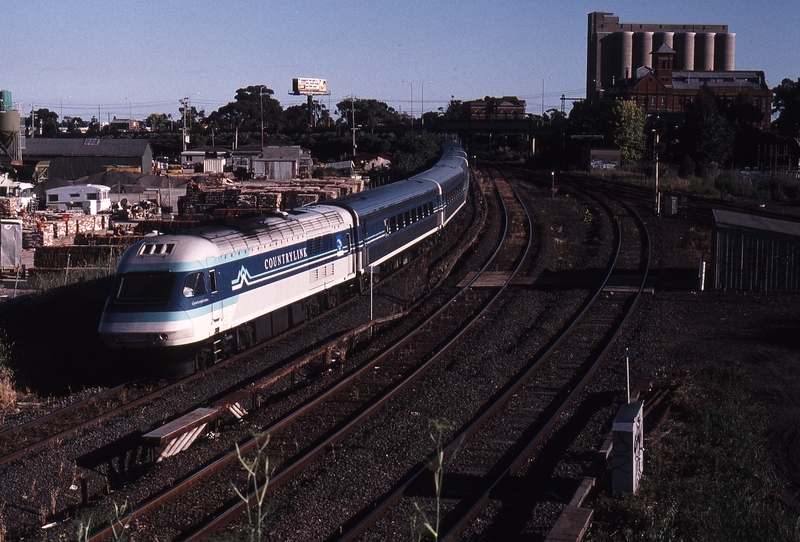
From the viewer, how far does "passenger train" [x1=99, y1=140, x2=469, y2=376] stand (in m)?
14.1

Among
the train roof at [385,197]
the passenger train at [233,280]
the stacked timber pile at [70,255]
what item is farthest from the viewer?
the stacked timber pile at [70,255]

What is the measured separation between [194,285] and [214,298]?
0.62 m

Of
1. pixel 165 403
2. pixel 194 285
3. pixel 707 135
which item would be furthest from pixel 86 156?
pixel 165 403

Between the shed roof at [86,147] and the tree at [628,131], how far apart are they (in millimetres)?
44454

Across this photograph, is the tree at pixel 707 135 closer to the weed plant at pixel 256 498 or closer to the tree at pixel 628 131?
the tree at pixel 628 131

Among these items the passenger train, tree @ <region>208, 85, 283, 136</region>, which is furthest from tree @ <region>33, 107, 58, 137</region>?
the passenger train

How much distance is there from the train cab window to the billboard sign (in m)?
140

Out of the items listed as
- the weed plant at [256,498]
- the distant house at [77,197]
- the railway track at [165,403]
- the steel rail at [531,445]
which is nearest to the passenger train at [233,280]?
the railway track at [165,403]

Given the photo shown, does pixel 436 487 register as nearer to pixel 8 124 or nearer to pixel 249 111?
pixel 8 124

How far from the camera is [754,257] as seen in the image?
22.5 metres

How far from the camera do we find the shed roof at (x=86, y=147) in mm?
82188

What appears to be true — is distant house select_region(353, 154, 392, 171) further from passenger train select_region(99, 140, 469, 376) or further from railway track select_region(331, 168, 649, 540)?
railway track select_region(331, 168, 649, 540)

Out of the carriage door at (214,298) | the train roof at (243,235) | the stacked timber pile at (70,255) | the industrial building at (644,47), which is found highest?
the industrial building at (644,47)

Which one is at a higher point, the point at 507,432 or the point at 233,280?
the point at 233,280
